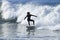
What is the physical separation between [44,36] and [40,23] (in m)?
6.88

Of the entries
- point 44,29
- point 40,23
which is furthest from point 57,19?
point 44,29

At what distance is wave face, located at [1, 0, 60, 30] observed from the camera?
25547 millimetres

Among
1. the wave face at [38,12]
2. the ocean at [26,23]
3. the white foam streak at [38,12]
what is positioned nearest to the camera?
the ocean at [26,23]

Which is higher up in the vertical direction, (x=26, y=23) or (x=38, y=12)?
(x=38, y=12)

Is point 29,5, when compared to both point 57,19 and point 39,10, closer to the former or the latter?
point 39,10

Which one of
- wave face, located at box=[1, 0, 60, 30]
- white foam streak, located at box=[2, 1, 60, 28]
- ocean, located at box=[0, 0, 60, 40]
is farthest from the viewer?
white foam streak, located at box=[2, 1, 60, 28]

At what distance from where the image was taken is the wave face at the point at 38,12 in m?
25.5

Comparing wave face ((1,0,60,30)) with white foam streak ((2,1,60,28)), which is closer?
wave face ((1,0,60,30))

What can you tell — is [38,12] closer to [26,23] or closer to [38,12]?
[38,12]

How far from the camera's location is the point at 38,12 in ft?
99.9

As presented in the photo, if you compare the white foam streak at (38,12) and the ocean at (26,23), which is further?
the white foam streak at (38,12)

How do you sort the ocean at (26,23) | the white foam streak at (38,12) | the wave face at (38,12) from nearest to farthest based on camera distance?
the ocean at (26,23), the wave face at (38,12), the white foam streak at (38,12)

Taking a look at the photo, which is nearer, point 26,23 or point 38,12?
point 26,23

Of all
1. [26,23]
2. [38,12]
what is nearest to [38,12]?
[38,12]
